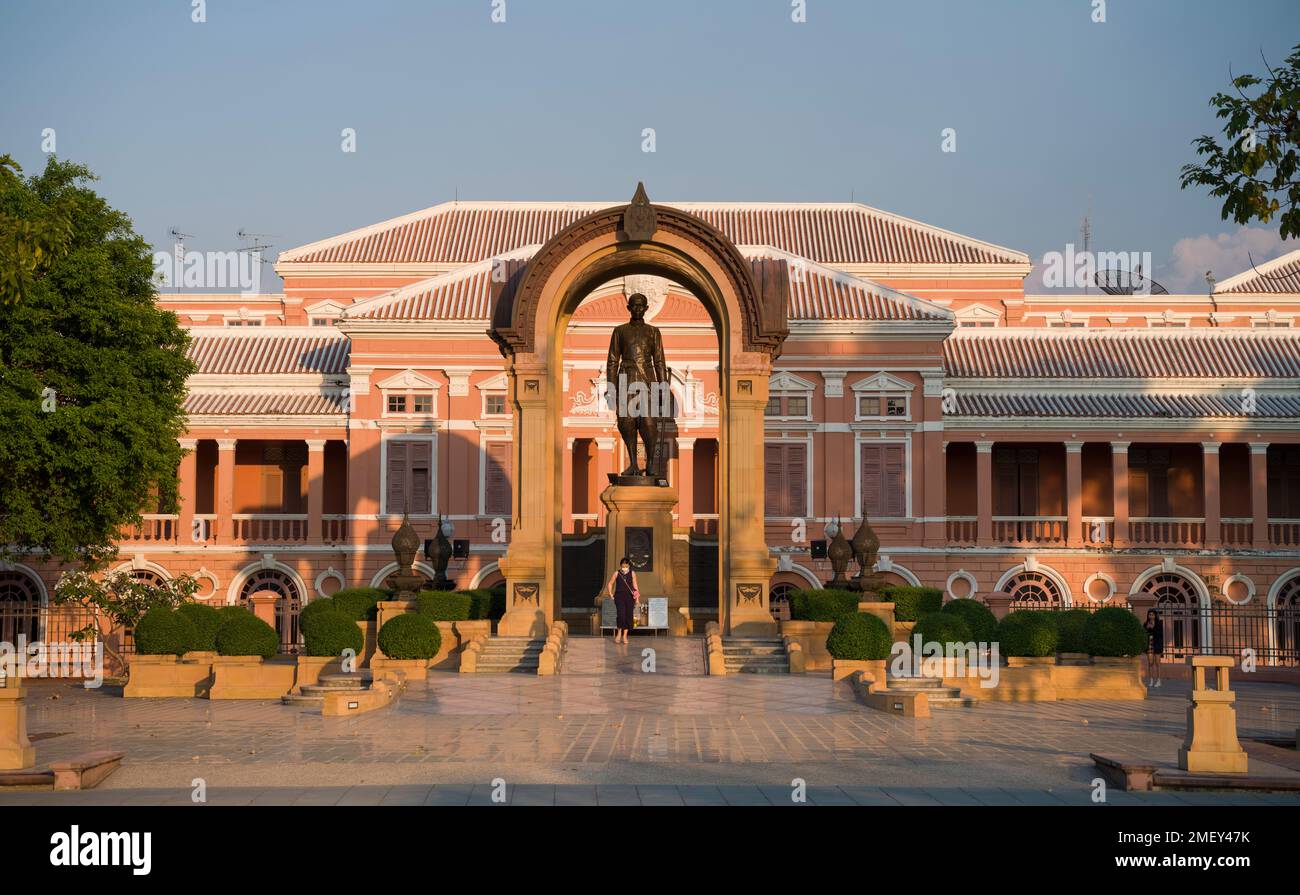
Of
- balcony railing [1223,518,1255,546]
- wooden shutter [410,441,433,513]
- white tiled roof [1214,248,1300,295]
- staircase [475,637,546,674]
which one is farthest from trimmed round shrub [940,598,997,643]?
white tiled roof [1214,248,1300,295]

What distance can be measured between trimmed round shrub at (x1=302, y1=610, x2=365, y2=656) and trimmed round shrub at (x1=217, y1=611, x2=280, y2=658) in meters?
0.60

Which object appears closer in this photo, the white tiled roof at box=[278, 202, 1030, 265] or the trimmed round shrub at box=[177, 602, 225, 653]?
the trimmed round shrub at box=[177, 602, 225, 653]

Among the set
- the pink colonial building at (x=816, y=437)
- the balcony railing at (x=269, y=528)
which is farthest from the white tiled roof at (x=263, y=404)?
the balcony railing at (x=269, y=528)

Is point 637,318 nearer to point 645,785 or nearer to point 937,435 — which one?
point 645,785

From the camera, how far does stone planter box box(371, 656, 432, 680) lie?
73.7 feet

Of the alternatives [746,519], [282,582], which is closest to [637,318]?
[746,519]

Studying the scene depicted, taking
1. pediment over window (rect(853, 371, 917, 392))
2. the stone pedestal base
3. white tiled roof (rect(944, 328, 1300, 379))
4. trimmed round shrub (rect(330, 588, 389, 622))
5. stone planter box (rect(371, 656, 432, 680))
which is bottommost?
stone planter box (rect(371, 656, 432, 680))

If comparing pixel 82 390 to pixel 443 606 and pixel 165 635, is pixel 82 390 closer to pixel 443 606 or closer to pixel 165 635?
pixel 165 635

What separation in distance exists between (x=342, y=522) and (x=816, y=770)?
3902 centimetres

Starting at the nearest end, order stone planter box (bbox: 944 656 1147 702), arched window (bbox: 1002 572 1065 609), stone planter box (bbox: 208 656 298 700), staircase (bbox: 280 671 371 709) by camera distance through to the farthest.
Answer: staircase (bbox: 280 671 371 709) → stone planter box (bbox: 944 656 1147 702) → stone planter box (bbox: 208 656 298 700) → arched window (bbox: 1002 572 1065 609)

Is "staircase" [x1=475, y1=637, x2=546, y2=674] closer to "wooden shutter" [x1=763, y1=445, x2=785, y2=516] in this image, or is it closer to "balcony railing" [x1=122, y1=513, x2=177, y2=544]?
"wooden shutter" [x1=763, y1=445, x2=785, y2=516]

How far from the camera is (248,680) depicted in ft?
73.3

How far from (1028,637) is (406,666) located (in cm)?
964

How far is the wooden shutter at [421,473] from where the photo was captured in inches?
1949
